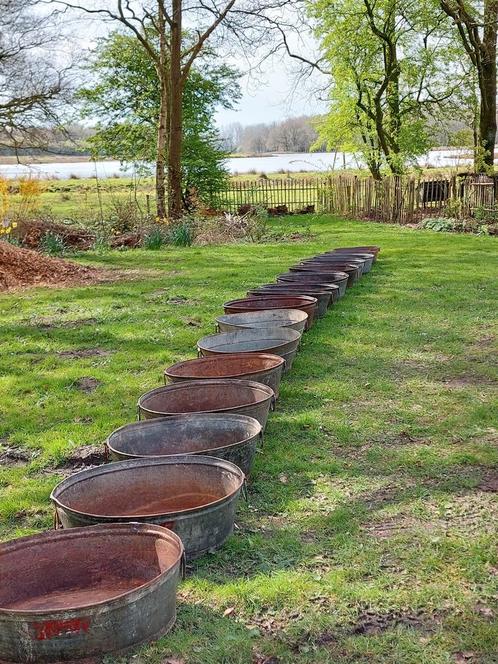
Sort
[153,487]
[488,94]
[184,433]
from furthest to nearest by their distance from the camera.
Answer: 1. [488,94]
2. [184,433]
3. [153,487]

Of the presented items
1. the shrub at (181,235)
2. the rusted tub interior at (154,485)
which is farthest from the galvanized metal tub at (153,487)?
the shrub at (181,235)

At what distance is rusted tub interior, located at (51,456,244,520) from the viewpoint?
11.3 ft

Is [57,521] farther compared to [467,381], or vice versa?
[467,381]

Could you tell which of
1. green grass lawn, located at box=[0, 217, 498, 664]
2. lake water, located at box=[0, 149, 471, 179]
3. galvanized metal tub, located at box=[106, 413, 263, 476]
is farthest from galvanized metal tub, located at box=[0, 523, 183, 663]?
lake water, located at box=[0, 149, 471, 179]

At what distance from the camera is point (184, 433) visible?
407 centimetres

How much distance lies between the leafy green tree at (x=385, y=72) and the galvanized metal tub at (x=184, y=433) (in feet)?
65.8

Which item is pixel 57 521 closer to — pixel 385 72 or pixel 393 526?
pixel 393 526

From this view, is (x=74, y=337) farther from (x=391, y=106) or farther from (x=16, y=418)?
(x=391, y=106)

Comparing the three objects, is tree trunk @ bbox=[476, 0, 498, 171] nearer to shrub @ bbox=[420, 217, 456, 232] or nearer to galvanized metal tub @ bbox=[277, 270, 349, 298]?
shrub @ bbox=[420, 217, 456, 232]

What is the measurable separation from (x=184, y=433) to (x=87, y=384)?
2.11 m

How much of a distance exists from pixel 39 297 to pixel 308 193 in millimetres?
18666

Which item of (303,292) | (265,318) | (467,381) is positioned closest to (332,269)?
(303,292)

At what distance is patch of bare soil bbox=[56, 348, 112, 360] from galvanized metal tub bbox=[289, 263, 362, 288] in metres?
2.96

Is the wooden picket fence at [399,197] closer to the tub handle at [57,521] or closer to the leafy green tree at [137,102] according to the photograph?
the leafy green tree at [137,102]
